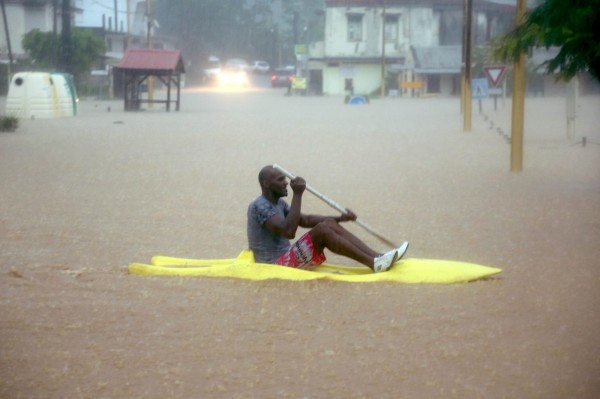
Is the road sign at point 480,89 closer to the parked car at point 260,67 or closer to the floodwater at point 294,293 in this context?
the floodwater at point 294,293

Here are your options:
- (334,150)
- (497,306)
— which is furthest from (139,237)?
(334,150)

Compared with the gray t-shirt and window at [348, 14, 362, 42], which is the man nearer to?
the gray t-shirt

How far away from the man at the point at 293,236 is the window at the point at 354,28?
78741 mm

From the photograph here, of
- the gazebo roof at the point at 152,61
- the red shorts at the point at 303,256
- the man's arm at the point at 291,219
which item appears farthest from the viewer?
the gazebo roof at the point at 152,61

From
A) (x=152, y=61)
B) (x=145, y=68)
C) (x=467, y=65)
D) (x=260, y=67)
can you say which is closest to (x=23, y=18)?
(x=152, y=61)

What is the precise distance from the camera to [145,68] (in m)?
48.2

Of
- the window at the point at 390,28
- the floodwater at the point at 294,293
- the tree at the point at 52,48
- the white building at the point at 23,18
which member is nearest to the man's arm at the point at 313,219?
the floodwater at the point at 294,293

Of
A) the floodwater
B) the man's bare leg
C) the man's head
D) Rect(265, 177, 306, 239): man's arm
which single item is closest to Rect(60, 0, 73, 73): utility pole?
the floodwater

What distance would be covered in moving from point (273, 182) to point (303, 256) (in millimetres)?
652

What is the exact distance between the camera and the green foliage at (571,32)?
1066 centimetres

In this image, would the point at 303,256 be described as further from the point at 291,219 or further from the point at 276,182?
the point at 276,182

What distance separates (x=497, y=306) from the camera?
844cm

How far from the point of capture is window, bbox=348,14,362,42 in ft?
286

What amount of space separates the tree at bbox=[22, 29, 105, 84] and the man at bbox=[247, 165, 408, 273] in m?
57.2
